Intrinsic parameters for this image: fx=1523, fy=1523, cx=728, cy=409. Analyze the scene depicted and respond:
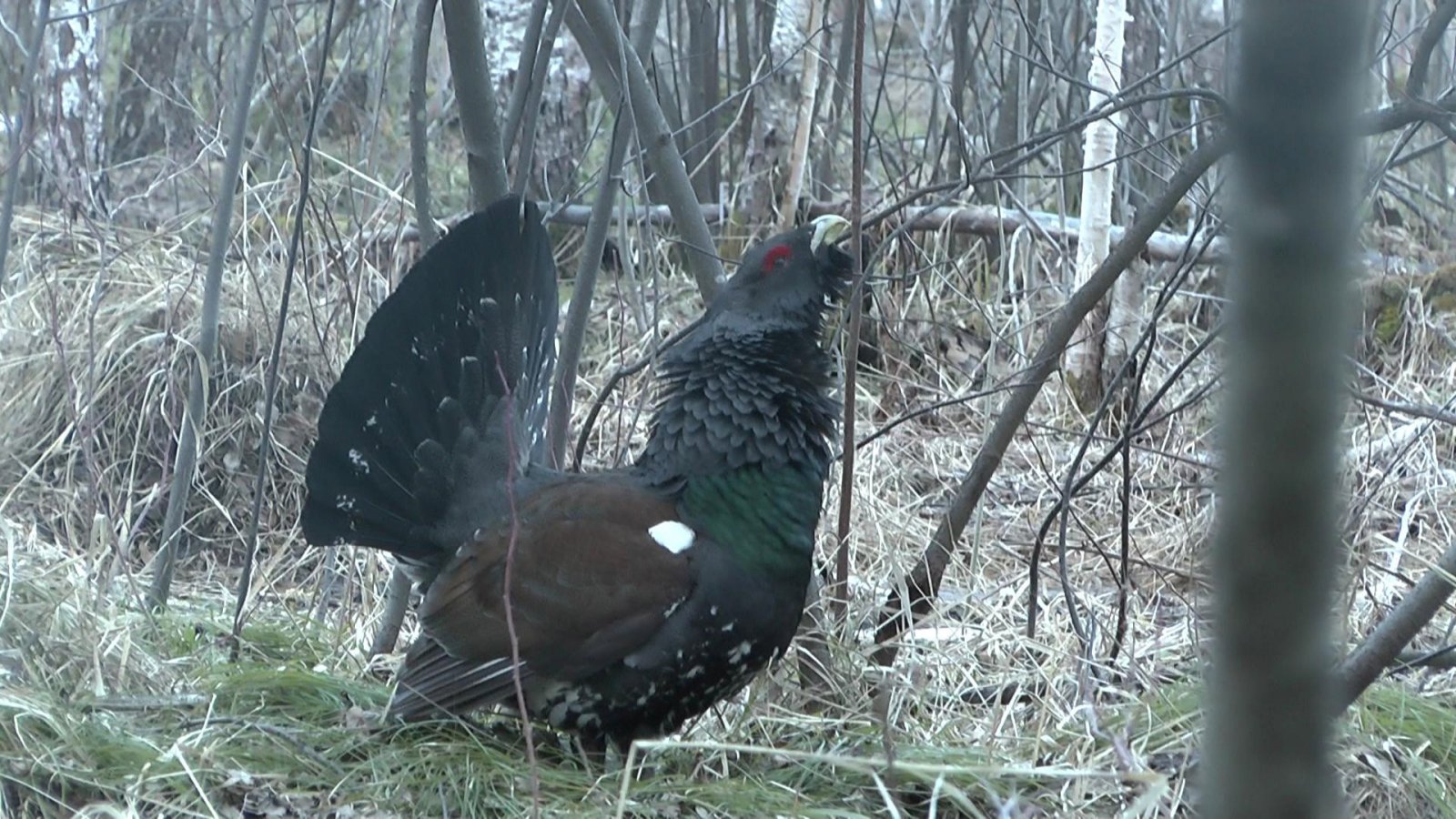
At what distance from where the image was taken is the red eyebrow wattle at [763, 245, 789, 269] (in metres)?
3.85

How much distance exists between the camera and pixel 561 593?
3.63 meters

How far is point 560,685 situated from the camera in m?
3.63

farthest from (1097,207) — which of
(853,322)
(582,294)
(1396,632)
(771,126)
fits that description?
(1396,632)

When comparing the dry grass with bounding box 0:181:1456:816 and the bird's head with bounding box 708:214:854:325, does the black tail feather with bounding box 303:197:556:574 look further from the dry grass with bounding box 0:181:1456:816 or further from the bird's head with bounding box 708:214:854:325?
the bird's head with bounding box 708:214:854:325

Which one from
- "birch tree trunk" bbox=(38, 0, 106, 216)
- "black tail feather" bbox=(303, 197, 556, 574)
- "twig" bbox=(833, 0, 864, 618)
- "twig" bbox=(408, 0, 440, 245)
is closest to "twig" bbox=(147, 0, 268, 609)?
"twig" bbox=(408, 0, 440, 245)

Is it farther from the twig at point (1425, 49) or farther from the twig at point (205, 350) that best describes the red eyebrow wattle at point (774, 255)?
the twig at point (205, 350)

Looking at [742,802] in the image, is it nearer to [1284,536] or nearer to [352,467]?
[352,467]


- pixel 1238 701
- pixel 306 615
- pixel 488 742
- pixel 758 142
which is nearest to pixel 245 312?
pixel 306 615

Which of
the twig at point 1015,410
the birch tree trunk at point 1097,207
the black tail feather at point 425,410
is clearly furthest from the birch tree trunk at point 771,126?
the black tail feather at point 425,410

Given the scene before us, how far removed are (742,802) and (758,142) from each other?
4743 mm

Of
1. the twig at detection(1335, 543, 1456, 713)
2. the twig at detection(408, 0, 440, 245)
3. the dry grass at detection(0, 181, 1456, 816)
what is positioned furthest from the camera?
the twig at detection(408, 0, 440, 245)

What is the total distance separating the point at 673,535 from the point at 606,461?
2.62 meters

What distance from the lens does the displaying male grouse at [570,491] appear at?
11.6 ft

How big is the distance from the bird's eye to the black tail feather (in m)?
0.66
